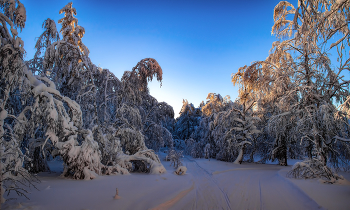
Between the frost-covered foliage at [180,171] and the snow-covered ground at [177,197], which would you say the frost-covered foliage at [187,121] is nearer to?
the frost-covered foliage at [180,171]

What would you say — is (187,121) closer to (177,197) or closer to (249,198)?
(249,198)

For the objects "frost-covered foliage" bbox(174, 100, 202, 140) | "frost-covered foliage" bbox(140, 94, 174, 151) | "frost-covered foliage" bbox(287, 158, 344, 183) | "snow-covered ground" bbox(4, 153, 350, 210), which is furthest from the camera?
"frost-covered foliage" bbox(174, 100, 202, 140)

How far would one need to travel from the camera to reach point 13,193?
469 centimetres

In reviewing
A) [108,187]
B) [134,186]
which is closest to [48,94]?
[108,187]

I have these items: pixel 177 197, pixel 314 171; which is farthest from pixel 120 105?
pixel 314 171

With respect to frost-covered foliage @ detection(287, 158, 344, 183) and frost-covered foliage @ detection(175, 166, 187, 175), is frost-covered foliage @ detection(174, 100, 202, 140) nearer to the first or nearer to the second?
frost-covered foliage @ detection(175, 166, 187, 175)

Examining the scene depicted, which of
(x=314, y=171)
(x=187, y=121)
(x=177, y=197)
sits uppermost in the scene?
(x=187, y=121)

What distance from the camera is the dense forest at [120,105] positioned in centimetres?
441

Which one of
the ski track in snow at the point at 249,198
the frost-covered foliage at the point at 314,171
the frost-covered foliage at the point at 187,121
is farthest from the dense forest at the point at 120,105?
the frost-covered foliage at the point at 187,121

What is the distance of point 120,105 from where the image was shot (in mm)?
10953

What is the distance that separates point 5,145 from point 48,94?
2.02 meters

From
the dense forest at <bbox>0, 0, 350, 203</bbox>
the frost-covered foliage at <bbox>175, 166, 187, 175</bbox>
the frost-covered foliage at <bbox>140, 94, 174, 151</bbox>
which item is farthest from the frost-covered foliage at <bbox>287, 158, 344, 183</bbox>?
the frost-covered foliage at <bbox>140, 94, 174, 151</bbox>

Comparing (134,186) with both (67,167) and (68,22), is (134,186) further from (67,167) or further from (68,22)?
(68,22)

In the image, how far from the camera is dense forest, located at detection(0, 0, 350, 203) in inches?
173
